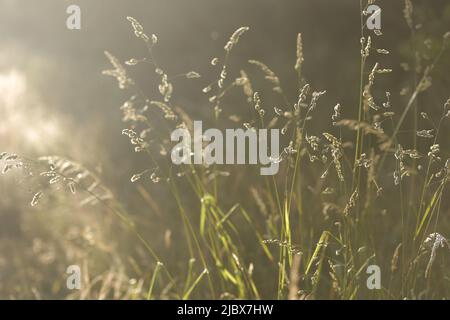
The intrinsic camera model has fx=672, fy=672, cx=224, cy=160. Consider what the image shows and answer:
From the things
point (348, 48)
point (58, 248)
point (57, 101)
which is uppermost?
point (348, 48)

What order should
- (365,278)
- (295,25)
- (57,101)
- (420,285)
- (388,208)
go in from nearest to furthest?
(365,278) < (420,285) < (388,208) < (57,101) < (295,25)

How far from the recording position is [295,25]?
468 cm

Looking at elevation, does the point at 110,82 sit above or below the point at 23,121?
above

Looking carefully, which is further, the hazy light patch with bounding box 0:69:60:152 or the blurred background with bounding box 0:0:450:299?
the hazy light patch with bounding box 0:69:60:152

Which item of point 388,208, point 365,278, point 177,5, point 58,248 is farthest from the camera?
point 177,5

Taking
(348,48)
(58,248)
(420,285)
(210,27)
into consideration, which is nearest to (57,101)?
(210,27)

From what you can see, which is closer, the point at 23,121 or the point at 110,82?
the point at 23,121

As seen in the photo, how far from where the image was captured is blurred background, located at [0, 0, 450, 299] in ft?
8.88

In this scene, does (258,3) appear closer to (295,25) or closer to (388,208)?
(295,25)

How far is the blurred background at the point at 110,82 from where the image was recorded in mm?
2707

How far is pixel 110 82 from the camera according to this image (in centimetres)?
457

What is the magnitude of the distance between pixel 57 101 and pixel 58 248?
65.1 inches

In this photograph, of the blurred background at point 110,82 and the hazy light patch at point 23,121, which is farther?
the hazy light patch at point 23,121
